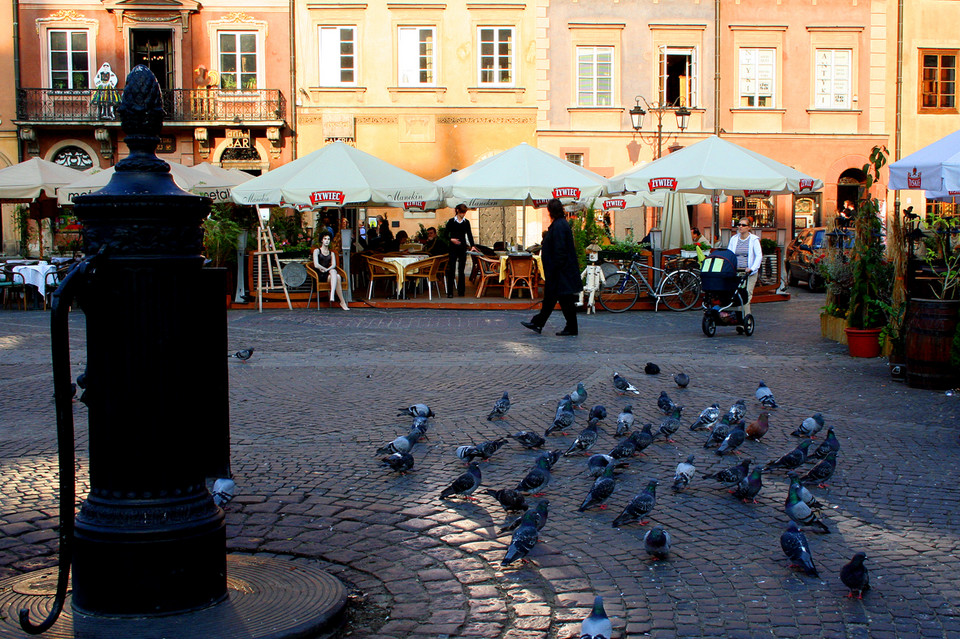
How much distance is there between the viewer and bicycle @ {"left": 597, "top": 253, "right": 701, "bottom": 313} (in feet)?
60.0

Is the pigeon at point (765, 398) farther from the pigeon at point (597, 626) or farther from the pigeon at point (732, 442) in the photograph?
the pigeon at point (597, 626)

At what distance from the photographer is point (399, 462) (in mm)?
6043

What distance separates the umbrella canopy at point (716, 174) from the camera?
59.3 feet

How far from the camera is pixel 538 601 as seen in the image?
407 centimetres

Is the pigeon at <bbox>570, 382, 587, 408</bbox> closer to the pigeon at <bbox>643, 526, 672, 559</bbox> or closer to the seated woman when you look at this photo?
the pigeon at <bbox>643, 526, 672, 559</bbox>

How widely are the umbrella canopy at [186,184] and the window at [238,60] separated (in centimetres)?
927

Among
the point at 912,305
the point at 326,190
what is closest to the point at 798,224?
the point at 326,190

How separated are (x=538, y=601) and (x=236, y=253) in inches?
637

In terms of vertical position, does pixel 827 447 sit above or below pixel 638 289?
below

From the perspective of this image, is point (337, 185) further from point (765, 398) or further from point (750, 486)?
point (750, 486)

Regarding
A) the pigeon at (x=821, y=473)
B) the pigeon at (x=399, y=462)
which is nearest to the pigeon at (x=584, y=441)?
the pigeon at (x=399, y=462)

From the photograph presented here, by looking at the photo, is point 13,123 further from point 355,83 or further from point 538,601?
point 538,601

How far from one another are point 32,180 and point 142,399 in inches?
745

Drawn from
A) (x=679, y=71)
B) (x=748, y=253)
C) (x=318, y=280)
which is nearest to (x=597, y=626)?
(x=748, y=253)
